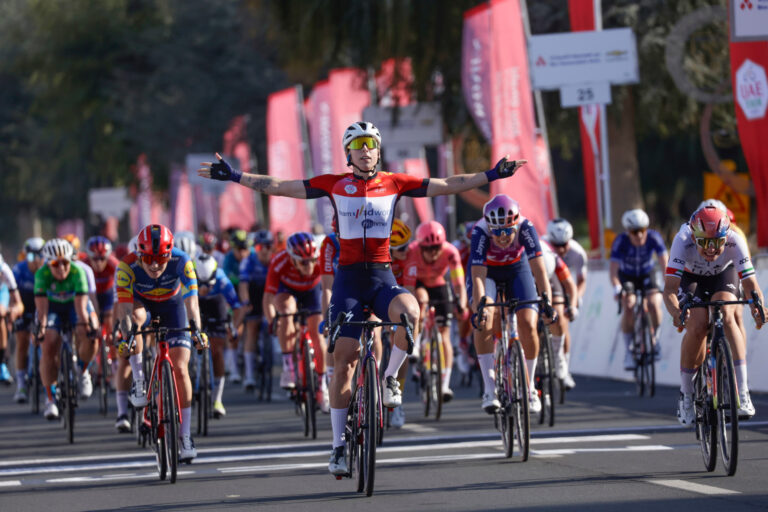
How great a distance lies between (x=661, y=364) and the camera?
63.4 ft

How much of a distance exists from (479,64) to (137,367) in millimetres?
14279

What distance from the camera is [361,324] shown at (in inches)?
404

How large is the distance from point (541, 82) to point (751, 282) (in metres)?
12.6

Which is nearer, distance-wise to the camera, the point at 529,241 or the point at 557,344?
the point at 529,241

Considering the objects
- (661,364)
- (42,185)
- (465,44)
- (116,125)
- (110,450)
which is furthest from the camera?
(42,185)

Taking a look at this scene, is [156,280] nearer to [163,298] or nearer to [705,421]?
[163,298]

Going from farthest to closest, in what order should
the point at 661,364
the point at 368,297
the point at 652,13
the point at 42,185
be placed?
the point at 42,185
the point at 652,13
the point at 661,364
the point at 368,297

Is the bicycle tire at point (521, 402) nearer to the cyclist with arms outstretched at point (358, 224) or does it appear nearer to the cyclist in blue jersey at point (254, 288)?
the cyclist with arms outstretched at point (358, 224)

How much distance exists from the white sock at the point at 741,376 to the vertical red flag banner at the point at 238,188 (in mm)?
36032

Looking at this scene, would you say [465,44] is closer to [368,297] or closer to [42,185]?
[368,297]

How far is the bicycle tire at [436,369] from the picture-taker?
15805mm

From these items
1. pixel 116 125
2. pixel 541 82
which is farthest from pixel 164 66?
pixel 541 82

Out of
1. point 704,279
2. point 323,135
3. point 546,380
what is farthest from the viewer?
point 323,135

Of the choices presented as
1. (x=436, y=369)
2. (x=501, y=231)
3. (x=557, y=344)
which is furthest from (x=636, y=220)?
(x=501, y=231)
